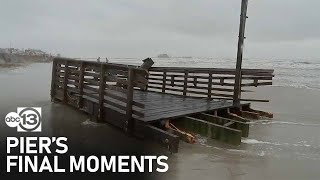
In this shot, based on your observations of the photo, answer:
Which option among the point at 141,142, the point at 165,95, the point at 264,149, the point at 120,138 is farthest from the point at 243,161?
the point at 165,95

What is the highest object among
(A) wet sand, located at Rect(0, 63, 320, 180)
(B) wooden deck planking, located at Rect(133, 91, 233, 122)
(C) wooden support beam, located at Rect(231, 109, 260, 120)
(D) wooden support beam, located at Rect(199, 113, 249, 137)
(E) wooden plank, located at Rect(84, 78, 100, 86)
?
(E) wooden plank, located at Rect(84, 78, 100, 86)

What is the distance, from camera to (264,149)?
7.34m

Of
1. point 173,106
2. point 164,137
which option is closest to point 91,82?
point 173,106

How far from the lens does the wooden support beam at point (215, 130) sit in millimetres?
7441

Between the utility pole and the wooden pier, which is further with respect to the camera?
the utility pole

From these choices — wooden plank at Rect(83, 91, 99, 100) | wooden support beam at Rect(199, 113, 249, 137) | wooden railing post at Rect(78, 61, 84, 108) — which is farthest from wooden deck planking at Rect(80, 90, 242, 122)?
wooden railing post at Rect(78, 61, 84, 108)

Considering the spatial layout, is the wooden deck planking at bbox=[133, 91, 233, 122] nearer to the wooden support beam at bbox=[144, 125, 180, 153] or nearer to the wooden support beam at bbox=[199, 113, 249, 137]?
the wooden support beam at bbox=[199, 113, 249, 137]

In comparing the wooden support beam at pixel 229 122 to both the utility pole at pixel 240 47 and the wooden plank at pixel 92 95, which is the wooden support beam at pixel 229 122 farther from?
the wooden plank at pixel 92 95

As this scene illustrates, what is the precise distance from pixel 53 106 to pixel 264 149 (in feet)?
22.9

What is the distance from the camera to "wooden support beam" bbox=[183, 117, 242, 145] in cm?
744

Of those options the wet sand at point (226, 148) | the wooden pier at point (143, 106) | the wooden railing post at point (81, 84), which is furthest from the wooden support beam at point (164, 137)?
the wooden railing post at point (81, 84)

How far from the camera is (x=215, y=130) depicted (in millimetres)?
7809

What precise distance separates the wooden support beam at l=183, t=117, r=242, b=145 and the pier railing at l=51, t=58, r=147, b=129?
1.20m

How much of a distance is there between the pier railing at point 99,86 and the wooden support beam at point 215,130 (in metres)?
1.20
